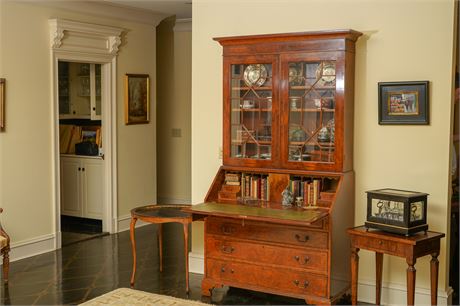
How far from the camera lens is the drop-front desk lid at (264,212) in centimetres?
433

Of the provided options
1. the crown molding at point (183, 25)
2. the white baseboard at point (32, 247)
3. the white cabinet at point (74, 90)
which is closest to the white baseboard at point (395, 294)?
the white baseboard at point (32, 247)

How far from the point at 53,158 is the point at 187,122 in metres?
2.87

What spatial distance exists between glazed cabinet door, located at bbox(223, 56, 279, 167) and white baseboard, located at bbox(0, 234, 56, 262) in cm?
251

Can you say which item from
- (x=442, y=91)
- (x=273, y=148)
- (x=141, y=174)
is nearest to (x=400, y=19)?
(x=442, y=91)

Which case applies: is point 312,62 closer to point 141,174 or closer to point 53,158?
point 53,158

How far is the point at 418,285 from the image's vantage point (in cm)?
465

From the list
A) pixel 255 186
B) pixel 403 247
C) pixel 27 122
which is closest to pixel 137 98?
pixel 27 122

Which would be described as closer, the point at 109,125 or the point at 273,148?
the point at 273,148

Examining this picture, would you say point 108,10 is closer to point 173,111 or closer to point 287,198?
point 173,111

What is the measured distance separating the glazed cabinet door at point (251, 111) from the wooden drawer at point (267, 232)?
1.73 feet

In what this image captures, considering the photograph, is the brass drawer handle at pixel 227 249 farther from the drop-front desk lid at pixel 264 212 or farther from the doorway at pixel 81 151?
the doorway at pixel 81 151

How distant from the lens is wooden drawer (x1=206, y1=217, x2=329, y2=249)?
14.9 ft

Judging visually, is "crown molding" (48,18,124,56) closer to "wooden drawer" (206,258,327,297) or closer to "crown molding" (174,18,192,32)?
"crown molding" (174,18,192,32)

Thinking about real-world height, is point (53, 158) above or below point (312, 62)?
below
